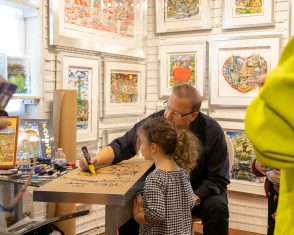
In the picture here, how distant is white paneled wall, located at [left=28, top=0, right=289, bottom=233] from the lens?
3254mm

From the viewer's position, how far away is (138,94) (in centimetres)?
436

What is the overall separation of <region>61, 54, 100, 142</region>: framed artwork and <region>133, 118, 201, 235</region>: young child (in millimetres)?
1532

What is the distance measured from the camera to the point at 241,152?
390 centimetres

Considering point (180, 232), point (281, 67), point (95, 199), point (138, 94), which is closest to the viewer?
point (281, 67)

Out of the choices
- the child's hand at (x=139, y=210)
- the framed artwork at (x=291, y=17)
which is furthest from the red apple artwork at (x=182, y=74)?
the child's hand at (x=139, y=210)

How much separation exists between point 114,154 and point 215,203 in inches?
28.9

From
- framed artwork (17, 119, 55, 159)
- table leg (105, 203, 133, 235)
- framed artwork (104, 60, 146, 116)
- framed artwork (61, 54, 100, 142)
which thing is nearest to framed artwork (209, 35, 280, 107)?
framed artwork (104, 60, 146, 116)

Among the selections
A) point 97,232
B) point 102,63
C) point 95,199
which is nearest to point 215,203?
point 95,199

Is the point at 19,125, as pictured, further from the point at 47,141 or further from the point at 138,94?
the point at 138,94

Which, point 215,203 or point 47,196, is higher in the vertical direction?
point 47,196

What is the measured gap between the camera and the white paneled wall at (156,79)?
3.25 metres

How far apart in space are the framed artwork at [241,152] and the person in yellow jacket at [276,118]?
3036 mm

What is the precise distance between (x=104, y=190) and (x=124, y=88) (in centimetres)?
250

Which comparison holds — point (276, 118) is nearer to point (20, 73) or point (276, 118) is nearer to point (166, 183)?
point (166, 183)
